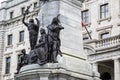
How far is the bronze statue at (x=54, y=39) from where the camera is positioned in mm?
15922

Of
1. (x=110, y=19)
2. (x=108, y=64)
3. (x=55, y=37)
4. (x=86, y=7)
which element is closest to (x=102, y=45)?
(x=108, y=64)

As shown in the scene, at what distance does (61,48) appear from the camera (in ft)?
55.5

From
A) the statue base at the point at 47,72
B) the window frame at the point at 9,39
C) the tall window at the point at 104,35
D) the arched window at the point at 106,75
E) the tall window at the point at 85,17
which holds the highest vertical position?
the tall window at the point at 85,17

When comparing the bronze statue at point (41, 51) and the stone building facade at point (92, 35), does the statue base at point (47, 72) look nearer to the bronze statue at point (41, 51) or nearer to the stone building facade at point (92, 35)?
the bronze statue at point (41, 51)

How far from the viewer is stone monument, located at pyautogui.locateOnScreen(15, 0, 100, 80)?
15680 mm

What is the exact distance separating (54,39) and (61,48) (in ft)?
3.22

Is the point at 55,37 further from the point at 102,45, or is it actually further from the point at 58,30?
the point at 102,45

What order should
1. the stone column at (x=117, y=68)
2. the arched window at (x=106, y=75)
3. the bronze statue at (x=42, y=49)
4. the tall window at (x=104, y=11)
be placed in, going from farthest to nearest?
the tall window at (x=104, y=11)
the arched window at (x=106, y=75)
the stone column at (x=117, y=68)
the bronze statue at (x=42, y=49)

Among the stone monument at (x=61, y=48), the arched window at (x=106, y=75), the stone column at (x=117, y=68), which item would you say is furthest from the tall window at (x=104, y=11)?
the stone monument at (x=61, y=48)

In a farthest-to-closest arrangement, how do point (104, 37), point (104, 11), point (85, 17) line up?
1. point (85, 17)
2. point (104, 11)
3. point (104, 37)

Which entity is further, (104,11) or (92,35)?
(92,35)

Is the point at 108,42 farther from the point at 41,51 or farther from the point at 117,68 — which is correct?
the point at 41,51

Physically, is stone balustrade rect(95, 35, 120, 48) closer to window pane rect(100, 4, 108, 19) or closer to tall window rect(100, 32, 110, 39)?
tall window rect(100, 32, 110, 39)

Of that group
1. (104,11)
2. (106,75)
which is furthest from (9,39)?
(106,75)
